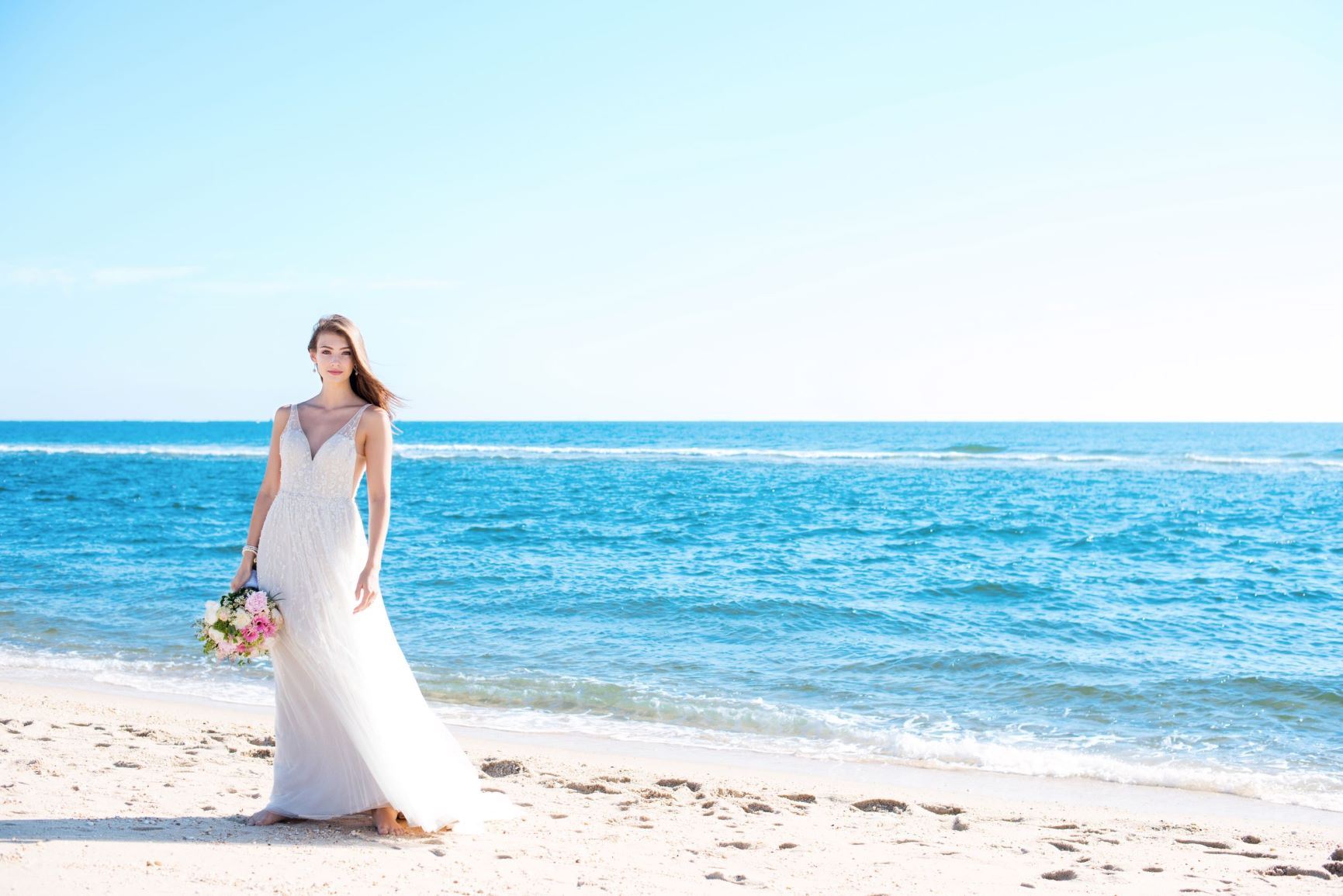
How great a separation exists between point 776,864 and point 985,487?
31.9 metres

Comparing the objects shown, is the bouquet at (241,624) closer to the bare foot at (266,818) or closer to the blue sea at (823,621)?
the bare foot at (266,818)

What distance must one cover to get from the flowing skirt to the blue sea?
3.29 meters

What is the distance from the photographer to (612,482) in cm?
3531

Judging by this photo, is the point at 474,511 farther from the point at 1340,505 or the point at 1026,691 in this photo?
the point at 1340,505

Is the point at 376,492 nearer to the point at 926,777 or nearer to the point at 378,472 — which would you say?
the point at 378,472

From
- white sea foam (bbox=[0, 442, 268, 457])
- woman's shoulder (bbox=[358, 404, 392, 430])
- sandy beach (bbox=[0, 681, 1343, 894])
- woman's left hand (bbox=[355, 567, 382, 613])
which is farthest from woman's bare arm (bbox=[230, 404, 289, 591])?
white sea foam (bbox=[0, 442, 268, 457])

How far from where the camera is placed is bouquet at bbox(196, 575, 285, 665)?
3.88 m

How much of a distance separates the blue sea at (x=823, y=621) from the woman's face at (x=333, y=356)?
13.5 feet

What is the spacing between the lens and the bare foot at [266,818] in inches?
164

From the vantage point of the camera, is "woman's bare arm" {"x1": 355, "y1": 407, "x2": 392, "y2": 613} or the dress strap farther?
the dress strap

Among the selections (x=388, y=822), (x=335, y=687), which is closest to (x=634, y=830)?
(x=388, y=822)

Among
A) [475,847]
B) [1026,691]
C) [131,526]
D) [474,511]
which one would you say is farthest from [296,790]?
[474,511]

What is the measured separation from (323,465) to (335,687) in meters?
0.97

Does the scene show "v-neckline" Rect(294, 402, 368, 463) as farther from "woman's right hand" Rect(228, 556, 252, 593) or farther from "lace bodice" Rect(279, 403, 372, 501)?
"woman's right hand" Rect(228, 556, 252, 593)
